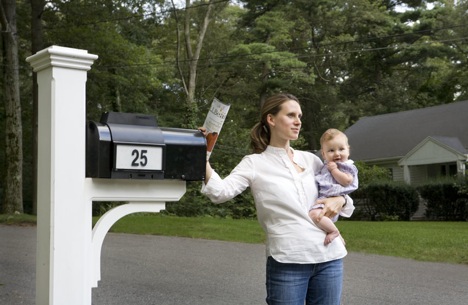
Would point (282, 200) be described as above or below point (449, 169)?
below

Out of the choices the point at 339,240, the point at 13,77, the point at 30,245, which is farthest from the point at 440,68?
the point at 339,240

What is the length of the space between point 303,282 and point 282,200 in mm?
345

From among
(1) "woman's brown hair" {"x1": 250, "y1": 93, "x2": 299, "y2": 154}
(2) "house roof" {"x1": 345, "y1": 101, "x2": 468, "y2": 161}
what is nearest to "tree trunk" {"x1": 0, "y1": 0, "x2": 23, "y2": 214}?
(2) "house roof" {"x1": 345, "y1": 101, "x2": 468, "y2": 161}

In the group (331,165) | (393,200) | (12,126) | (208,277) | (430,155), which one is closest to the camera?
(331,165)

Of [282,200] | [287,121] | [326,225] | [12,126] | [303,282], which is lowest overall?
[303,282]

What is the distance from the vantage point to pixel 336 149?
2742mm

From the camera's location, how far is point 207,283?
705 cm

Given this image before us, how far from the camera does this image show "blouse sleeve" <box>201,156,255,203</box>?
2.54m

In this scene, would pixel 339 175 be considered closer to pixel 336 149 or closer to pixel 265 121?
pixel 336 149

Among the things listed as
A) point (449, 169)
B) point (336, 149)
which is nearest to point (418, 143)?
point (449, 169)

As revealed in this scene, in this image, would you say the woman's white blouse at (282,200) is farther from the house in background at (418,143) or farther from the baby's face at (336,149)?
the house in background at (418,143)

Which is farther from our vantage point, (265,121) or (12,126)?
(12,126)

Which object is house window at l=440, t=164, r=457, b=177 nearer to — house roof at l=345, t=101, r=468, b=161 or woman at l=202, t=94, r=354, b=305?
house roof at l=345, t=101, r=468, b=161

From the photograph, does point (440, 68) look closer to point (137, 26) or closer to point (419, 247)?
point (137, 26)
